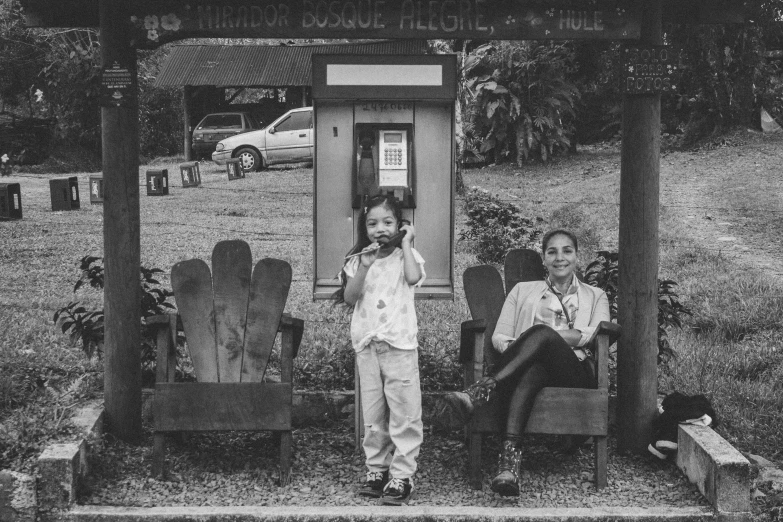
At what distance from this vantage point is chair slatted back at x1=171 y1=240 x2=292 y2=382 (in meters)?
4.85

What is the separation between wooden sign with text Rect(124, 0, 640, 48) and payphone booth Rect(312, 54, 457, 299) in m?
0.34

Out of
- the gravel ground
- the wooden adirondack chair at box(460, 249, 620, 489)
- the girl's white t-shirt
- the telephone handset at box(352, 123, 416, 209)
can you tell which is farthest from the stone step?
the telephone handset at box(352, 123, 416, 209)

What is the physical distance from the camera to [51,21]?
5.03 metres

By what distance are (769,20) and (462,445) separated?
15.7 metres

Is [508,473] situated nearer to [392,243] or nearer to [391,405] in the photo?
→ [391,405]

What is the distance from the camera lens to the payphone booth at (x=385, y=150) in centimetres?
507

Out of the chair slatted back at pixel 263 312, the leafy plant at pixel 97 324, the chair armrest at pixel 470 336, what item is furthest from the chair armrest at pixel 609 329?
the leafy plant at pixel 97 324

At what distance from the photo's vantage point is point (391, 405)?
4430 millimetres

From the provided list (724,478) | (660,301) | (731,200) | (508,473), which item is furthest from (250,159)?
(724,478)

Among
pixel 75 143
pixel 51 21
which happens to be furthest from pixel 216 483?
pixel 75 143

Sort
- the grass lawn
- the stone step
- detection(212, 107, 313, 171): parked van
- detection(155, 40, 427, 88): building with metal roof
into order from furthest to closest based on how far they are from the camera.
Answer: detection(155, 40, 427, 88): building with metal roof, detection(212, 107, 313, 171): parked van, the grass lawn, the stone step

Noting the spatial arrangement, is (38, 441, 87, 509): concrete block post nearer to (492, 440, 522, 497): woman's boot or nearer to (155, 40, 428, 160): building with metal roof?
(492, 440, 522, 497): woman's boot

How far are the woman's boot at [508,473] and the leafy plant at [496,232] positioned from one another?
5292 millimetres

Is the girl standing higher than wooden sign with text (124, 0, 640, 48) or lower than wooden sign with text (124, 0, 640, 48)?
lower
